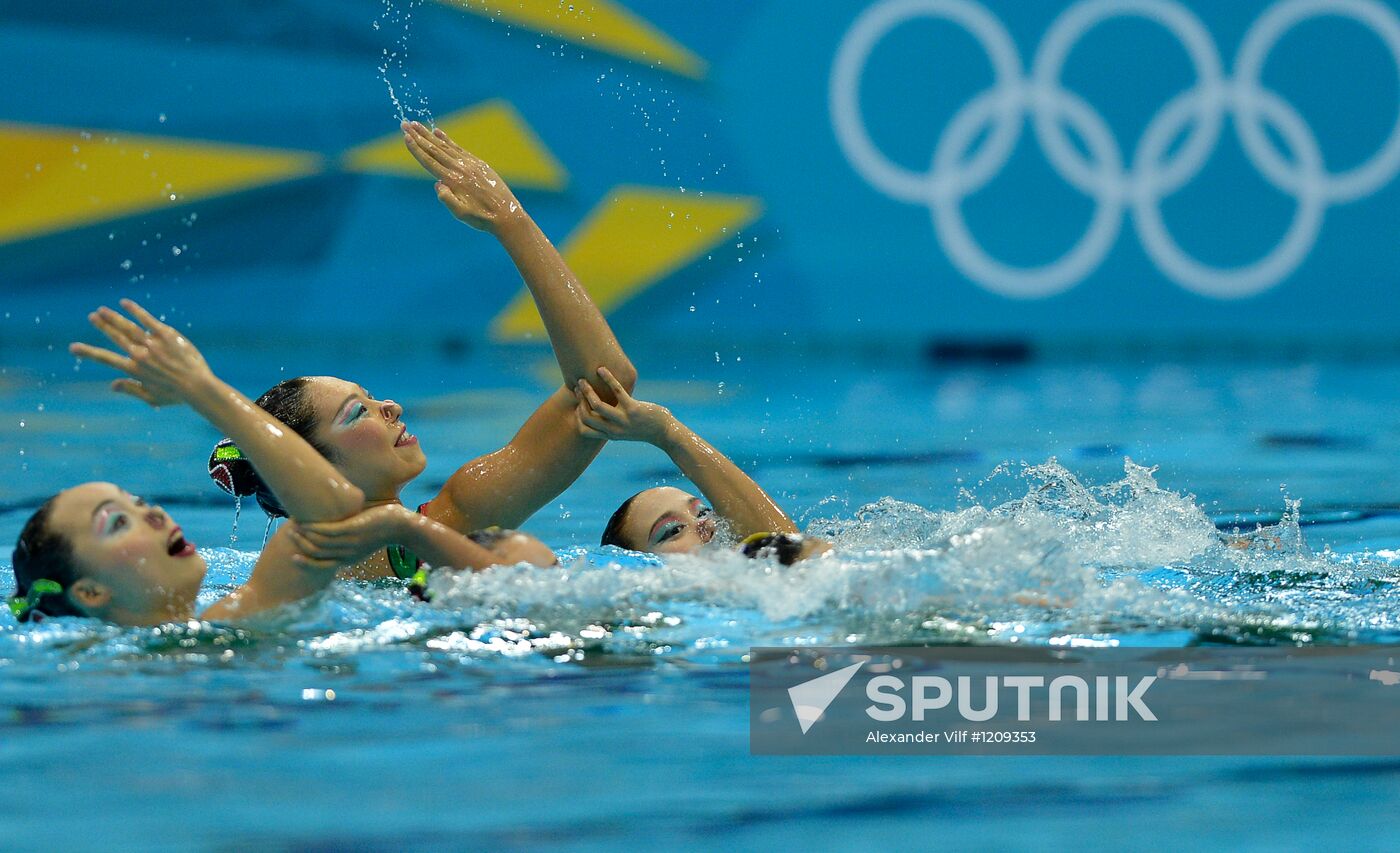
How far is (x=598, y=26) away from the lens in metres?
11.1

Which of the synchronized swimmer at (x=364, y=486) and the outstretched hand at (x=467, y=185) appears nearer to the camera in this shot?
the synchronized swimmer at (x=364, y=486)

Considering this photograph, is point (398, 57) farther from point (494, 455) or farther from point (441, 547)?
point (441, 547)

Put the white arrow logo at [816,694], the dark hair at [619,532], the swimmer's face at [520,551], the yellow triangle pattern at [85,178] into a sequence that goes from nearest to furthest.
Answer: the white arrow logo at [816,694] < the swimmer's face at [520,551] < the dark hair at [619,532] < the yellow triangle pattern at [85,178]

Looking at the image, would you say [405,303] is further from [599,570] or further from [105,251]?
[599,570]

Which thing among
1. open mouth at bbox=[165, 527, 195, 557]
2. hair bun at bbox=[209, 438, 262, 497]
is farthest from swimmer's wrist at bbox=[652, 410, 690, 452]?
open mouth at bbox=[165, 527, 195, 557]

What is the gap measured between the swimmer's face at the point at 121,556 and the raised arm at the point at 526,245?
3.69 feet

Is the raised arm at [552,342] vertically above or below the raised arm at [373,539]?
above

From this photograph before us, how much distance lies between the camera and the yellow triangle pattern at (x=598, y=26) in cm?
1107

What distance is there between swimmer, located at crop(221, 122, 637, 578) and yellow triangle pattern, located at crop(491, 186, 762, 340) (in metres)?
6.53

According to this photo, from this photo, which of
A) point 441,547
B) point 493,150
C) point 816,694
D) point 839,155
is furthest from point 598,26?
point 816,694

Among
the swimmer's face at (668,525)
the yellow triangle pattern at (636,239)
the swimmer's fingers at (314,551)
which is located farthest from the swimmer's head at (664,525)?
the yellow triangle pattern at (636,239)

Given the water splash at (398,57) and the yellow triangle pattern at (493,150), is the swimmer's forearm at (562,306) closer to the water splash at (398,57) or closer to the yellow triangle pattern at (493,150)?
the yellow triangle pattern at (493,150)

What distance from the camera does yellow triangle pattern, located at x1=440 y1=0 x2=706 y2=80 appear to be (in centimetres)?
1107

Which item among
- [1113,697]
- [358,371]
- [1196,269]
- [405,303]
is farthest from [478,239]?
[1113,697]
